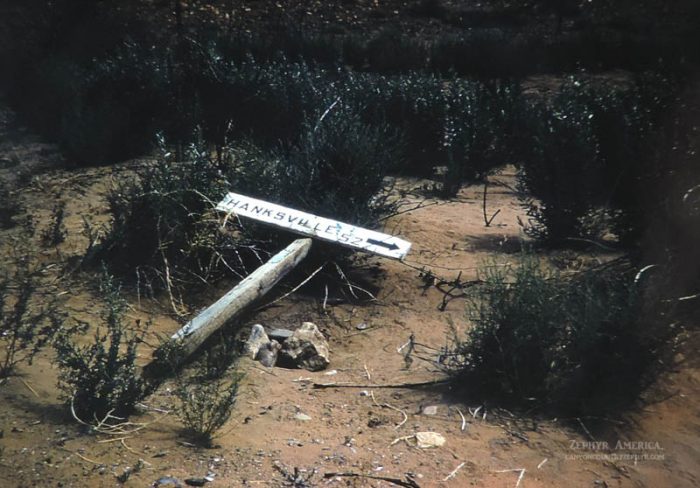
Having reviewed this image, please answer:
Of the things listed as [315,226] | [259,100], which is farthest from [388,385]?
[259,100]

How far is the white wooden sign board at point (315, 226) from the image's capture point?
21.5ft

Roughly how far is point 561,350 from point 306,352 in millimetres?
1691

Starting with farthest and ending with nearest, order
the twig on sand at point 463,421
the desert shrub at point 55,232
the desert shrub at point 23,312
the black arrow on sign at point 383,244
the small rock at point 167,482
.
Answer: the desert shrub at point 55,232 < the black arrow on sign at point 383,244 < the desert shrub at point 23,312 < the twig on sand at point 463,421 < the small rock at point 167,482

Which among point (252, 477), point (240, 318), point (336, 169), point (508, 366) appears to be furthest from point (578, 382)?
point (336, 169)

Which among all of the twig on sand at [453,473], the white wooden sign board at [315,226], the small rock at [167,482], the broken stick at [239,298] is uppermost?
the white wooden sign board at [315,226]

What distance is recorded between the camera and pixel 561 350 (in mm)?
4918

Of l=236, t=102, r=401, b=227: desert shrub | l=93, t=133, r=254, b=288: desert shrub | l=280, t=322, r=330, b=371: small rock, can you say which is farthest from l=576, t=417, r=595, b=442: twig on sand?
l=93, t=133, r=254, b=288: desert shrub

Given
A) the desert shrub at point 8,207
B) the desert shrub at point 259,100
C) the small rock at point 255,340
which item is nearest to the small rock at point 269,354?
the small rock at point 255,340

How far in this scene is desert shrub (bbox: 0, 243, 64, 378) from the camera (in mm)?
5066

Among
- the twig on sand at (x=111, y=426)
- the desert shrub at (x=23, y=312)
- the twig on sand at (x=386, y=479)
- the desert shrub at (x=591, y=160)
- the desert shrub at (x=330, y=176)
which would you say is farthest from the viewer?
the desert shrub at (x=330, y=176)

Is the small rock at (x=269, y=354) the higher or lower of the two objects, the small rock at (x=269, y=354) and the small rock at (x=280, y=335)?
the higher

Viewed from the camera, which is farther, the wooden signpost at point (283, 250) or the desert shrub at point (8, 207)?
the desert shrub at point (8, 207)

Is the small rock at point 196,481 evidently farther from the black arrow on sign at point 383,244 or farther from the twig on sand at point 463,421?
the black arrow on sign at point 383,244

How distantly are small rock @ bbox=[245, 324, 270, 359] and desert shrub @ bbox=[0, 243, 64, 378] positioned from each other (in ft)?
3.92
